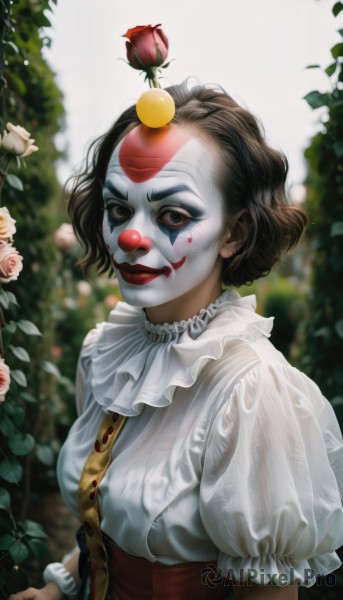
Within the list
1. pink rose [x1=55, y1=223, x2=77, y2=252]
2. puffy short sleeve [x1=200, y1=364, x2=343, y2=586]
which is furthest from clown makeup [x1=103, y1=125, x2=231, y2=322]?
pink rose [x1=55, y1=223, x2=77, y2=252]

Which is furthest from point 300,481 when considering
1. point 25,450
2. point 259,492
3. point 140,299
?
point 25,450

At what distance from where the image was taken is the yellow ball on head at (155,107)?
4.37 feet

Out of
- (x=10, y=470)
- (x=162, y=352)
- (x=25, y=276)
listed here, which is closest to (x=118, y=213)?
(x=162, y=352)

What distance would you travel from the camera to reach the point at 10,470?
1756mm

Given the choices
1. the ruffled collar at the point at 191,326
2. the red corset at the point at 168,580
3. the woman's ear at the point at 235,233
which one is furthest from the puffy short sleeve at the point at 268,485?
the woman's ear at the point at 235,233

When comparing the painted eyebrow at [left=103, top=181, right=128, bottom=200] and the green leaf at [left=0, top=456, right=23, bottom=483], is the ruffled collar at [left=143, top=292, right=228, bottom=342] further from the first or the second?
the green leaf at [left=0, top=456, right=23, bottom=483]

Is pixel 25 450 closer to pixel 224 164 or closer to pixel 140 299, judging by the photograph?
Answer: pixel 140 299

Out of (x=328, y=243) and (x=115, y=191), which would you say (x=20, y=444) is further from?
(x=328, y=243)

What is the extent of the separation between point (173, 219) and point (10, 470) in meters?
0.99

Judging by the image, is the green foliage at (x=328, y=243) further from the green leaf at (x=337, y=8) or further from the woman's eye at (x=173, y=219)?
the woman's eye at (x=173, y=219)

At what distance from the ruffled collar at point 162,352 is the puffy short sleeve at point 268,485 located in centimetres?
13

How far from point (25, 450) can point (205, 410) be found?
0.75m

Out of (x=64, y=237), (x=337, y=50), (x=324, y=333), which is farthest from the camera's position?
(x=64, y=237)

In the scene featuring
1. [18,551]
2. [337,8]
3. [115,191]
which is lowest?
[18,551]
